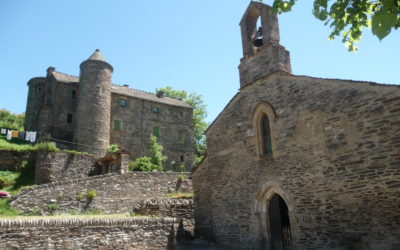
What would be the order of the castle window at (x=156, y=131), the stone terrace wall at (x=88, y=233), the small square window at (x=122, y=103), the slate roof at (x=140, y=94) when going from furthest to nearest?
the castle window at (x=156, y=131) < the slate roof at (x=140, y=94) < the small square window at (x=122, y=103) < the stone terrace wall at (x=88, y=233)

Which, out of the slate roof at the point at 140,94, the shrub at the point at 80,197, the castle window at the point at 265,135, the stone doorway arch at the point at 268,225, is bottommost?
the stone doorway arch at the point at 268,225

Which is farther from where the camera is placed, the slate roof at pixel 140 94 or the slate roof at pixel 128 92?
the slate roof at pixel 140 94

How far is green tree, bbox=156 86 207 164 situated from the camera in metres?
46.5

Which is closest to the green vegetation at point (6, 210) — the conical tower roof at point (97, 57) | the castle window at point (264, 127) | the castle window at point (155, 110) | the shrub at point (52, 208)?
the shrub at point (52, 208)

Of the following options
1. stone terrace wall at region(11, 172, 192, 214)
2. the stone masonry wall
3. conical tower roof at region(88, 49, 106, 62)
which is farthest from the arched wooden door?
conical tower roof at region(88, 49, 106, 62)

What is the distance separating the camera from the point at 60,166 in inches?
931

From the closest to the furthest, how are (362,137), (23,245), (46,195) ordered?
(23,245)
(362,137)
(46,195)

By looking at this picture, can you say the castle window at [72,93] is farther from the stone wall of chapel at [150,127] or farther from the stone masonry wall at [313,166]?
the stone masonry wall at [313,166]

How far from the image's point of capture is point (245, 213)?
13.5 metres

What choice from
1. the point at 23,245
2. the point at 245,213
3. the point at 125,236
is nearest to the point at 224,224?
the point at 245,213

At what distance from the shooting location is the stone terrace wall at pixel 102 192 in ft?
55.1

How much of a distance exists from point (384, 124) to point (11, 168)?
23.7m

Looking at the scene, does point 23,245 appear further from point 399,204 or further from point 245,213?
point 399,204

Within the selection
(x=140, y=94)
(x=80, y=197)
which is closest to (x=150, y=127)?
(x=140, y=94)
